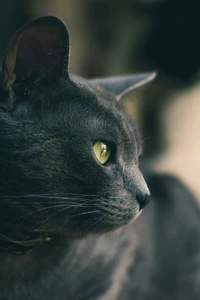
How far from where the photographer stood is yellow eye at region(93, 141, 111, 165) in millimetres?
996

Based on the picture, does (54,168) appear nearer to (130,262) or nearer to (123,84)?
(123,84)

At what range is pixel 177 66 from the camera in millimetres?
2186

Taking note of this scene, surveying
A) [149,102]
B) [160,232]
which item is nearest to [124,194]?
[160,232]

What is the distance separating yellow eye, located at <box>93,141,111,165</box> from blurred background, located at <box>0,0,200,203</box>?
0.96 metres

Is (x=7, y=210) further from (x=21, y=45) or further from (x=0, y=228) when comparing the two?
(x=21, y=45)

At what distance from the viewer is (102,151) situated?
100 centimetres

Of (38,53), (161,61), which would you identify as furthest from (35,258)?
(161,61)

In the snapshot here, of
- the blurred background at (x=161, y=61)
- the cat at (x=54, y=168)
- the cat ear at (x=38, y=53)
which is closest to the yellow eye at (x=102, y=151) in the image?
the cat at (x=54, y=168)

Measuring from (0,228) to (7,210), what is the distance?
5 centimetres

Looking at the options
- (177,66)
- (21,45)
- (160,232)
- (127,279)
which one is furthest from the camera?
(177,66)

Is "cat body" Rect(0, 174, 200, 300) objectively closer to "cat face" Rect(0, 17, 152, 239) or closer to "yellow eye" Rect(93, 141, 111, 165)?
"cat face" Rect(0, 17, 152, 239)

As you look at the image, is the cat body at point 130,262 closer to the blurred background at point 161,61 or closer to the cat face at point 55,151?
the cat face at point 55,151

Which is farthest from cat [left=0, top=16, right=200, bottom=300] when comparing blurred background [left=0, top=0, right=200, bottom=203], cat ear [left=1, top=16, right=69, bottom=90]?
blurred background [left=0, top=0, right=200, bottom=203]

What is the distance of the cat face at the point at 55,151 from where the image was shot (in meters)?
0.95
